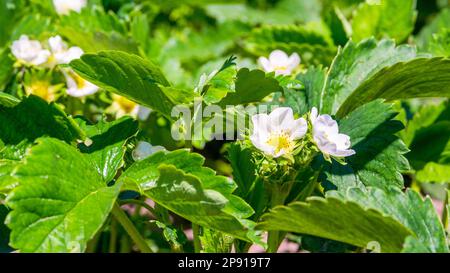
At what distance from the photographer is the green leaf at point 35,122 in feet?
4.33

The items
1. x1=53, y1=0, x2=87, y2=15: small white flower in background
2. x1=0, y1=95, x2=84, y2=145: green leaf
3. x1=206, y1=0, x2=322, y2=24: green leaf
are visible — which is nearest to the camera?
x1=0, y1=95, x2=84, y2=145: green leaf

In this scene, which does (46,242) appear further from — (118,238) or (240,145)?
(118,238)

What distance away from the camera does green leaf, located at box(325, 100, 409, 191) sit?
51.5 inches

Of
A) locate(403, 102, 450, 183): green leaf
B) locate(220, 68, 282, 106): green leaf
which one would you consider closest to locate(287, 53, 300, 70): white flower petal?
locate(403, 102, 450, 183): green leaf

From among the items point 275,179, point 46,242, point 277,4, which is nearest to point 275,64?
point 275,179

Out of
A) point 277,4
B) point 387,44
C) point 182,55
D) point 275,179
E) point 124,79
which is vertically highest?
point 277,4

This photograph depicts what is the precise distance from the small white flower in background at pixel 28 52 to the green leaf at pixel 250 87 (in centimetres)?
56

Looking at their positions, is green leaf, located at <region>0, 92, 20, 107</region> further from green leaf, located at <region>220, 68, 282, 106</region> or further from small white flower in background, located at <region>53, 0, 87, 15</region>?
small white flower in background, located at <region>53, 0, 87, 15</region>

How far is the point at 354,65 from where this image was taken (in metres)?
1.55

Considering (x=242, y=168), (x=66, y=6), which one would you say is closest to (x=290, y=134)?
(x=242, y=168)

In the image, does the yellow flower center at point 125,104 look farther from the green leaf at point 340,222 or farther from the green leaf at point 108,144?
the green leaf at point 340,222

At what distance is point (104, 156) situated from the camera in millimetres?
1298

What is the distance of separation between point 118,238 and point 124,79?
0.71 meters

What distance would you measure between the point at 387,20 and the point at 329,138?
2.70 ft
